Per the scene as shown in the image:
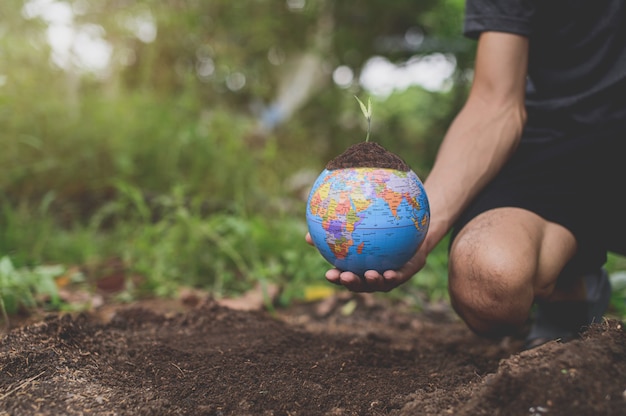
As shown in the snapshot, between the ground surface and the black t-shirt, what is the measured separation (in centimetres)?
110

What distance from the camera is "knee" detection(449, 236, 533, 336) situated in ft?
6.79

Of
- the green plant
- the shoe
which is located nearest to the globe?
the shoe

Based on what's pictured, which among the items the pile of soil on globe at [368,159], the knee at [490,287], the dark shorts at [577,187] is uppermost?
the pile of soil on globe at [368,159]

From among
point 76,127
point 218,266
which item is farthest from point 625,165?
point 76,127

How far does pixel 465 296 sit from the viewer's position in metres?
2.21

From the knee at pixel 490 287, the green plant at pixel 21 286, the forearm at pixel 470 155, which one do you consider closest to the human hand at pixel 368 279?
the knee at pixel 490 287

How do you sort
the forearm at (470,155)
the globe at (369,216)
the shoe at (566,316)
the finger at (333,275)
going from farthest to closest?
1. the shoe at (566,316)
2. the forearm at (470,155)
3. the finger at (333,275)
4. the globe at (369,216)


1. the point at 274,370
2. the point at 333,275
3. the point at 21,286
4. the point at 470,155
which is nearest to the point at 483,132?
Result: the point at 470,155

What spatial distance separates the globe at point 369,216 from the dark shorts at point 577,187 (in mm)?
540

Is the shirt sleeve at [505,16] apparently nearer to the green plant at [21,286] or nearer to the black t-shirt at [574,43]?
the black t-shirt at [574,43]

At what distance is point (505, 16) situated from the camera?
2457 mm

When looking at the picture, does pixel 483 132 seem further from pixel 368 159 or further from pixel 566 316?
pixel 566 316

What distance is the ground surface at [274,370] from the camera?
1520 mm

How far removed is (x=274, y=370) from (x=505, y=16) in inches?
66.0
